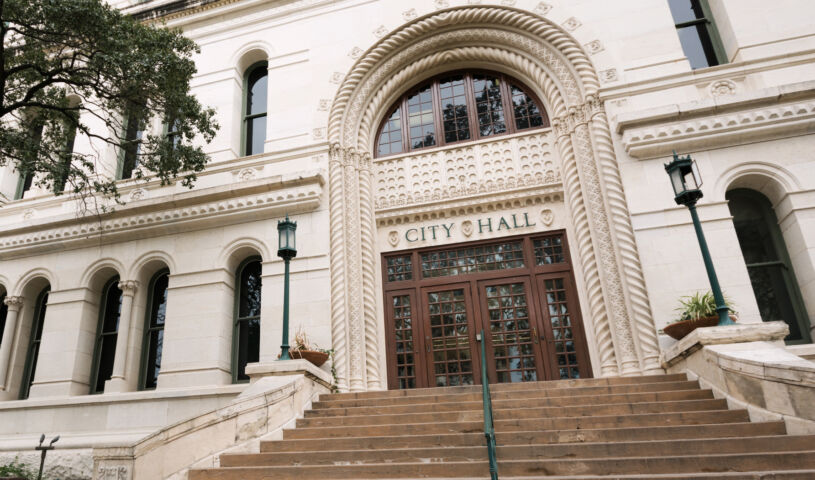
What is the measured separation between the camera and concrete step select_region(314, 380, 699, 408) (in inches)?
Result: 304

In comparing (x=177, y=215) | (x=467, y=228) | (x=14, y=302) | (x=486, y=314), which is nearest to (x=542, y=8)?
(x=467, y=228)

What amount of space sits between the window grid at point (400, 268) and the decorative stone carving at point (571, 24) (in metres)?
6.41

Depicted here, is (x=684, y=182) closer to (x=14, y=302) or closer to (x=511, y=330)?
(x=511, y=330)

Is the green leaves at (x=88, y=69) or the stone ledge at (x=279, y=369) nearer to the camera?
the stone ledge at (x=279, y=369)

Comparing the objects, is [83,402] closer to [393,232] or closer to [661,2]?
[393,232]

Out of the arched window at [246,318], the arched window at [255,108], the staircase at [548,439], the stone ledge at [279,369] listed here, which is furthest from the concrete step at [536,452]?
the arched window at [255,108]

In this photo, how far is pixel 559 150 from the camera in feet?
38.4

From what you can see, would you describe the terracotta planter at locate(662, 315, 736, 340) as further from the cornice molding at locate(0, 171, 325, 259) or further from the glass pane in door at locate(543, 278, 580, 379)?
the cornice molding at locate(0, 171, 325, 259)

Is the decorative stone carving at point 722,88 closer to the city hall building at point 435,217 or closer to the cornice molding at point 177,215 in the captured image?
the city hall building at point 435,217

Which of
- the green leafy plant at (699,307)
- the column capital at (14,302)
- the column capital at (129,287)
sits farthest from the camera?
the column capital at (14,302)

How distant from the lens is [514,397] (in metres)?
8.05

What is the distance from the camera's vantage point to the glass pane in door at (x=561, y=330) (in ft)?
34.3

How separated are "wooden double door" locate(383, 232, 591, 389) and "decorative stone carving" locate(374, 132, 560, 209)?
1289 millimetres

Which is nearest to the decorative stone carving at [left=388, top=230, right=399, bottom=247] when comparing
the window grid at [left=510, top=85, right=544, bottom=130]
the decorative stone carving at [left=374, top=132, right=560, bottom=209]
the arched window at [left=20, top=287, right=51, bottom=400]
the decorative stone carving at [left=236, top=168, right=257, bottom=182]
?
the decorative stone carving at [left=374, top=132, right=560, bottom=209]
